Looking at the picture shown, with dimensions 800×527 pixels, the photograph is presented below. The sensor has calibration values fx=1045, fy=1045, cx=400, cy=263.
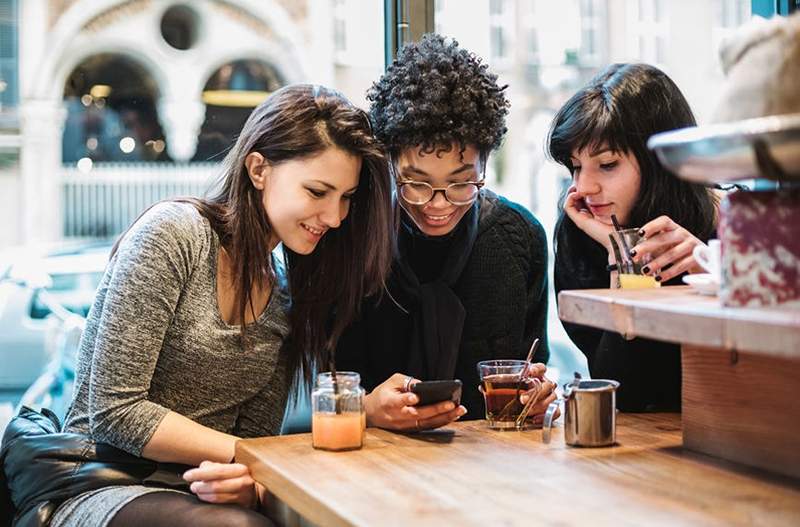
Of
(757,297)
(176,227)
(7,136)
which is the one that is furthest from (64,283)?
(757,297)

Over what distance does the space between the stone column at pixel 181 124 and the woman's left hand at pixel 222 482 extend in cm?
146

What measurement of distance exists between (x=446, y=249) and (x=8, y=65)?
56.3 inches

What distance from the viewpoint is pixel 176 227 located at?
7.58ft

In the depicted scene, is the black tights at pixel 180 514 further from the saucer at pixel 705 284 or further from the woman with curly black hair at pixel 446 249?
the saucer at pixel 705 284

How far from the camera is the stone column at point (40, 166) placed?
3133 millimetres

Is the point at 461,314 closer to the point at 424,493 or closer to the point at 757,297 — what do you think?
the point at 424,493

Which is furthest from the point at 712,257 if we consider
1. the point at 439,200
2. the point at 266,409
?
the point at 266,409

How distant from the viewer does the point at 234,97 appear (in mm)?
3344

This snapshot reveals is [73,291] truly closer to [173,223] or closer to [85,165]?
[85,165]

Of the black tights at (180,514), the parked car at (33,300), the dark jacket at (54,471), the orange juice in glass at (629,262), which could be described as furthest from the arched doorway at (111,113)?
the orange juice in glass at (629,262)

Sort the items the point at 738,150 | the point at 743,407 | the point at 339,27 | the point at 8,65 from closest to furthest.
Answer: the point at 738,150, the point at 743,407, the point at 8,65, the point at 339,27

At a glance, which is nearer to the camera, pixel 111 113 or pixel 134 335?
pixel 134 335

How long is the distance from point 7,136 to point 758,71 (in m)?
2.37

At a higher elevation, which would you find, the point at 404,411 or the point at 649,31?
the point at 649,31
